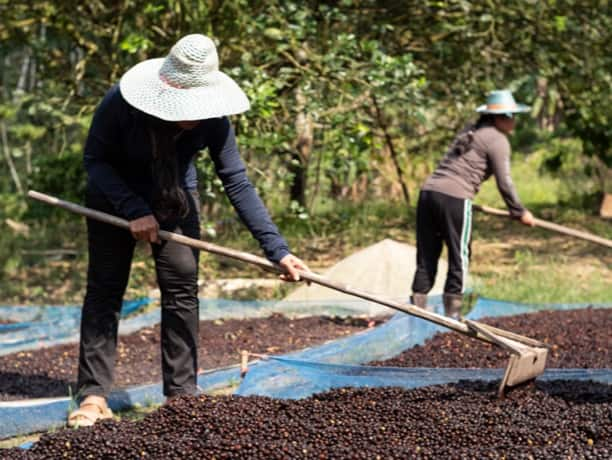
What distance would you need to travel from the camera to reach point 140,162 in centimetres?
377

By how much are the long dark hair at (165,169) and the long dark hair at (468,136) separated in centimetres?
266

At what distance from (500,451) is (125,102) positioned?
176 cm

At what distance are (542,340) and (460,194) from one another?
3.62 ft

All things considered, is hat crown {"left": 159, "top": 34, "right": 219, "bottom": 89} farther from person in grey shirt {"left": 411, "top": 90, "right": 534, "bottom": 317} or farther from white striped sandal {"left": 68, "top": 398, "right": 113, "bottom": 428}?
person in grey shirt {"left": 411, "top": 90, "right": 534, "bottom": 317}

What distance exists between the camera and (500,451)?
298cm

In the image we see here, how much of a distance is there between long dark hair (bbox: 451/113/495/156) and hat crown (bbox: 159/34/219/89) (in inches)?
108

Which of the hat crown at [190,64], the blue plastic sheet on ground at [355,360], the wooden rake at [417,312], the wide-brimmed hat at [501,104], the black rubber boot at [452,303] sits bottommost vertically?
the black rubber boot at [452,303]

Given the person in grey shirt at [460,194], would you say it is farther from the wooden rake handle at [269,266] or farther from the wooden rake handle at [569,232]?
the wooden rake handle at [269,266]

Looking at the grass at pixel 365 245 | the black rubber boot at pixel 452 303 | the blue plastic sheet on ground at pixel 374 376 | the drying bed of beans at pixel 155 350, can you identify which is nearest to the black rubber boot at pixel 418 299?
the black rubber boot at pixel 452 303

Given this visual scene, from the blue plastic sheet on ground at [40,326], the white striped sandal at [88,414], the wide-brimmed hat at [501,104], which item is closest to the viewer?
the white striped sandal at [88,414]

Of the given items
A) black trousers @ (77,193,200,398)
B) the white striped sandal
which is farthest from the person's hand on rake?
the white striped sandal

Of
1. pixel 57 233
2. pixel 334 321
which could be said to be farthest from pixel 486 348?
pixel 57 233

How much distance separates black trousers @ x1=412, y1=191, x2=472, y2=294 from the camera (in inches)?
233

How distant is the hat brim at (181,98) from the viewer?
11.3 feet
